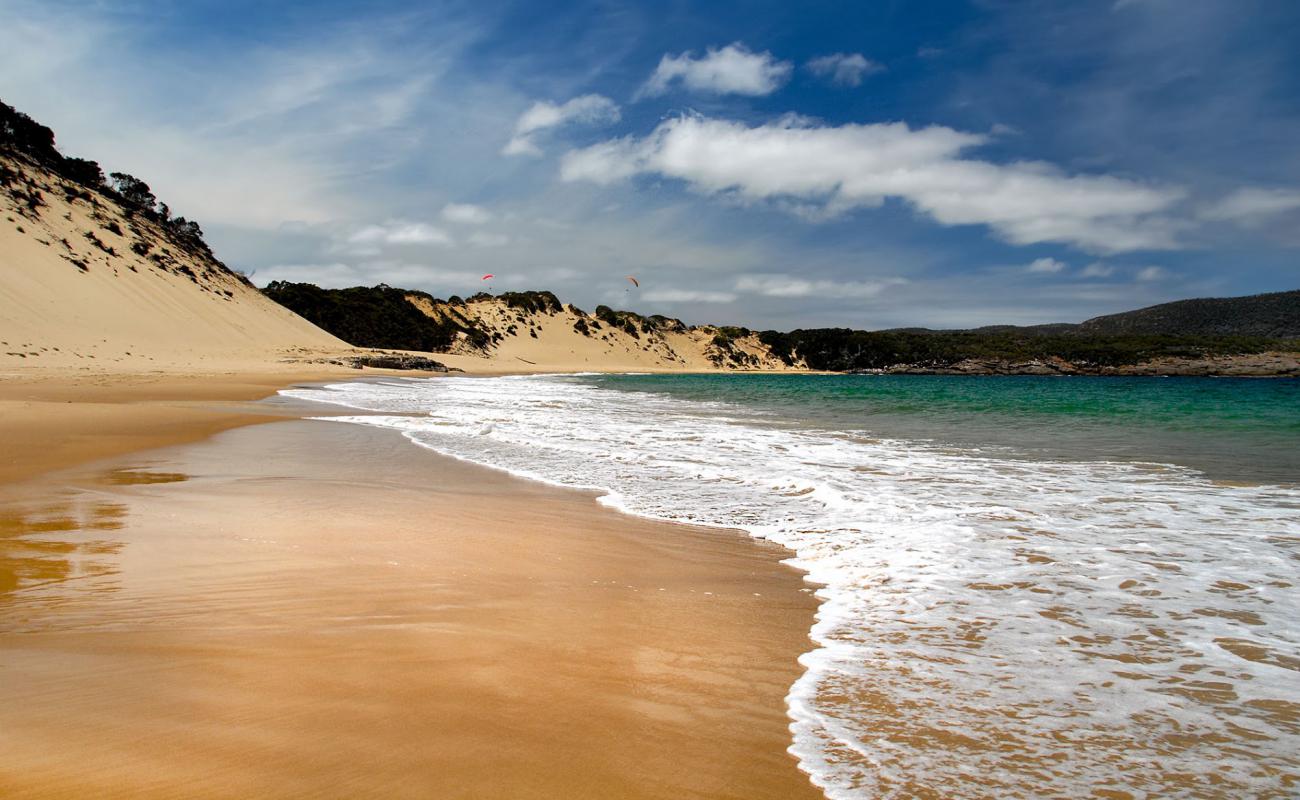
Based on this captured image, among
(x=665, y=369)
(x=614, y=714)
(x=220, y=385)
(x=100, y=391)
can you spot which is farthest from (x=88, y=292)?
(x=665, y=369)

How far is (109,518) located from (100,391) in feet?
46.8

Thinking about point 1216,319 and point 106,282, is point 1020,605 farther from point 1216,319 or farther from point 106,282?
point 1216,319

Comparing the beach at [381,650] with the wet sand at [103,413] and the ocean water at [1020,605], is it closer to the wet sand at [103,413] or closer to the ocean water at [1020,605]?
the ocean water at [1020,605]

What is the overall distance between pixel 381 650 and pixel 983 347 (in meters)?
119

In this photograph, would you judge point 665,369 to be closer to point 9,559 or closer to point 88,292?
point 88,292

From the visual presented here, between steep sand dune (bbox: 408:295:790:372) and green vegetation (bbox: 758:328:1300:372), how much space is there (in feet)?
24.2

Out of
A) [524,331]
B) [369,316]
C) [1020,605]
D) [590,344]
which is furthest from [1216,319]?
[1020,605]

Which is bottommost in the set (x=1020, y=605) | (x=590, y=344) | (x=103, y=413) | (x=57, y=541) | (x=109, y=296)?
(x=1020, y=605)

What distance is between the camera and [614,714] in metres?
2.41

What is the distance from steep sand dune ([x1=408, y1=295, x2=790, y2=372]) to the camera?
7944 cm

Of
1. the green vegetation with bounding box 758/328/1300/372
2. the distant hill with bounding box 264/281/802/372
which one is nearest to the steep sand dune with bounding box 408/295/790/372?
the distant hill with bounding box 264/281/802/372

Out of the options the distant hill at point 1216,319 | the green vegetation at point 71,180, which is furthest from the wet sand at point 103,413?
the distant hill at point 1216,319

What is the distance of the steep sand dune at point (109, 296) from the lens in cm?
2492

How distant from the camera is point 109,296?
3094 centimetres
